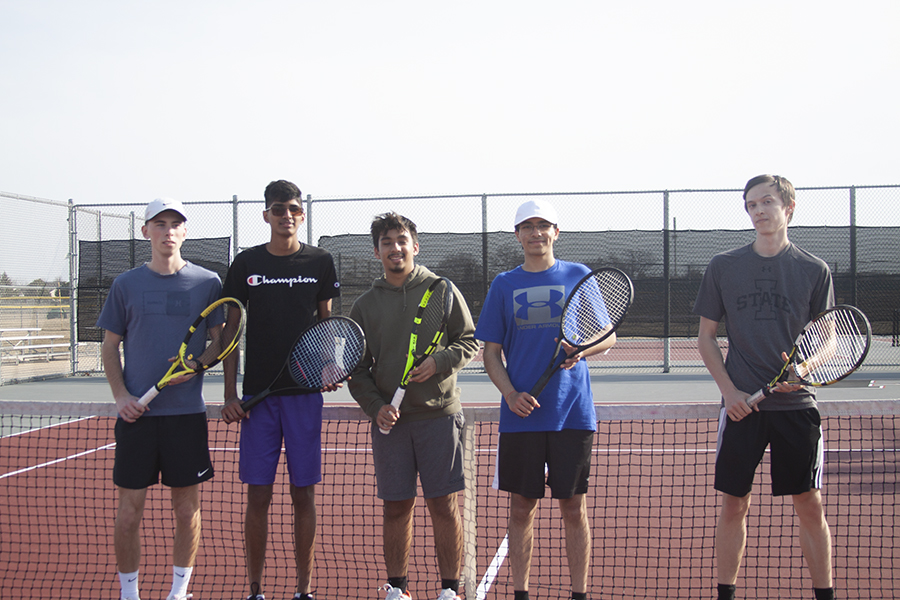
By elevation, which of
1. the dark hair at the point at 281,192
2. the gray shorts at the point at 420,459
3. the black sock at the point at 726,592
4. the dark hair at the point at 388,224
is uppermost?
the dark hair at the point at 281,192

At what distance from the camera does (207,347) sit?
9.69 feet

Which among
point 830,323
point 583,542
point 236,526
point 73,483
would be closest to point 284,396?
point 583,542

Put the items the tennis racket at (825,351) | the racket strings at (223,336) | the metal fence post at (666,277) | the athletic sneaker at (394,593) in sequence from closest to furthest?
the tennis racket at (825,351), the athletic sneaker at (394,593), the racket strings at (223,336), the metal fence post at (666,277)

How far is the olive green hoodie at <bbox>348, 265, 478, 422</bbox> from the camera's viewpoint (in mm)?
2766

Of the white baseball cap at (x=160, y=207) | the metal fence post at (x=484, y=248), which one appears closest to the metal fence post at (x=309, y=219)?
the metal fence post at (x=484, y=248)

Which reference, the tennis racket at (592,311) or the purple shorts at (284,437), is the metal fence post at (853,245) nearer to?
the tennis racket at (592,311)

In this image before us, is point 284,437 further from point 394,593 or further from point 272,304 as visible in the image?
point 394,593

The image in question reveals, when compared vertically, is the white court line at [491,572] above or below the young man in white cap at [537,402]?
below

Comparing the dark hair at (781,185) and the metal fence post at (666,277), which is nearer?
the dark hair at (781,185)

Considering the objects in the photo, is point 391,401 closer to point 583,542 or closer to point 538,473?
point 538,473

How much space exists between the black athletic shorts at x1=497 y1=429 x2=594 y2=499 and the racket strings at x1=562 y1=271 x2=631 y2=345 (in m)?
0.42

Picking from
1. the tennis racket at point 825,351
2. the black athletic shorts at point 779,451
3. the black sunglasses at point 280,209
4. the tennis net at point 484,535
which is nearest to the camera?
the tennis racket at point 825,351

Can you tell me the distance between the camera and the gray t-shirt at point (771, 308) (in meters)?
2.61

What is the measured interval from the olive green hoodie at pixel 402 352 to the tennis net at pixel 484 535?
0.71ft
